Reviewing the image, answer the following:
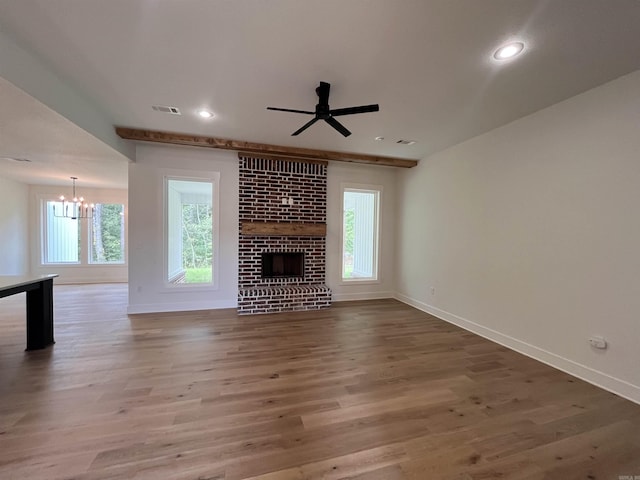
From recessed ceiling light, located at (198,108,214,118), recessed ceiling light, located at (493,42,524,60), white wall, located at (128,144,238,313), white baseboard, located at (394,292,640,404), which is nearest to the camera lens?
recessed ceiling light, located at (493,42,524,60)

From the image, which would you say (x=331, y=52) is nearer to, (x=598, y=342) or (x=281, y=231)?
(x=281, y=231)

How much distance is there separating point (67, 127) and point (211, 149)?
1.95 meters

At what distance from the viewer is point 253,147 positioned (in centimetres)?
A: 428

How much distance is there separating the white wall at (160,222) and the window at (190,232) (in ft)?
2.34

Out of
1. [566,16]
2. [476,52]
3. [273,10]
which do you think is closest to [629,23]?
[566,16]

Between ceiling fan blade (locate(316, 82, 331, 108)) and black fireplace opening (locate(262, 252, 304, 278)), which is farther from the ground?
ceiling fan blade (locate(316, 82, 331, 108))

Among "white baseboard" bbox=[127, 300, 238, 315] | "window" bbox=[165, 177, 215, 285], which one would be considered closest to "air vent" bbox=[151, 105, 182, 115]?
"window" bbox=[165, 177, 215, 285]

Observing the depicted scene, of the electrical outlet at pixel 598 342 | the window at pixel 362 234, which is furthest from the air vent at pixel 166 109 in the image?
the electrical outlet at pixel 598 342

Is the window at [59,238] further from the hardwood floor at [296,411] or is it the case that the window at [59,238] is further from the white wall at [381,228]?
the white wall at [381,228]

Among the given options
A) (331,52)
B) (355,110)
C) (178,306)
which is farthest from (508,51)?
(178,306)

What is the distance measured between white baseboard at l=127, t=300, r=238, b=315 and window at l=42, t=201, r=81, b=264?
4.19m

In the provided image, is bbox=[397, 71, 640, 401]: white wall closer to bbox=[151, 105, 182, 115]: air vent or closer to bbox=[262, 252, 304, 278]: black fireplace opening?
bbox=[262, 252, 304, 278]: black fireplace opening

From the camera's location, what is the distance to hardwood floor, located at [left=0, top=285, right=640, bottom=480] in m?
1.57

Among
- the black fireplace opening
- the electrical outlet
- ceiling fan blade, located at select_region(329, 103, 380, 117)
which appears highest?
ceiling fan blade, located at select_region(329, 103, 380, 117)
